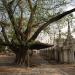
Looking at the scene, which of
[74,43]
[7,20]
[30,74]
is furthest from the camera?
[74,43]

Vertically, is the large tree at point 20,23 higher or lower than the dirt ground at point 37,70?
higher

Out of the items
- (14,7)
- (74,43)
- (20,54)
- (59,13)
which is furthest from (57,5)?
(74,43)

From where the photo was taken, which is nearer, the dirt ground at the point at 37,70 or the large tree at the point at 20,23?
the dirt ground at the point at 37,70

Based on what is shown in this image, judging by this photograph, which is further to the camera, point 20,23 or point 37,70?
point 20,23

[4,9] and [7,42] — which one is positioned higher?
[4,9]

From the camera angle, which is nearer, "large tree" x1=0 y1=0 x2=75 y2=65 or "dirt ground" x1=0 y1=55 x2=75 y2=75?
"dirt ground" x1=0 y1=55 x2=75 y2=75

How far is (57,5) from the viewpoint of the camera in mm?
28859

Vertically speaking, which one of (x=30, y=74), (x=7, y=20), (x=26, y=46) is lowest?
(x=30, y=74)

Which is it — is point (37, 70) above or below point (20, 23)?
below

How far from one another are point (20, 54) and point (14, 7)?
5.42 meters

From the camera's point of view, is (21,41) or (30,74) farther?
(21,41)

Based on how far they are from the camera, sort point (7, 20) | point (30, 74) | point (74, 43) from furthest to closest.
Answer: point (74, 43) < point (7, 20) < point (30, 74)

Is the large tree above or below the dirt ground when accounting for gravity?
above

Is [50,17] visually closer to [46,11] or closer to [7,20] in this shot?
[46,11]
